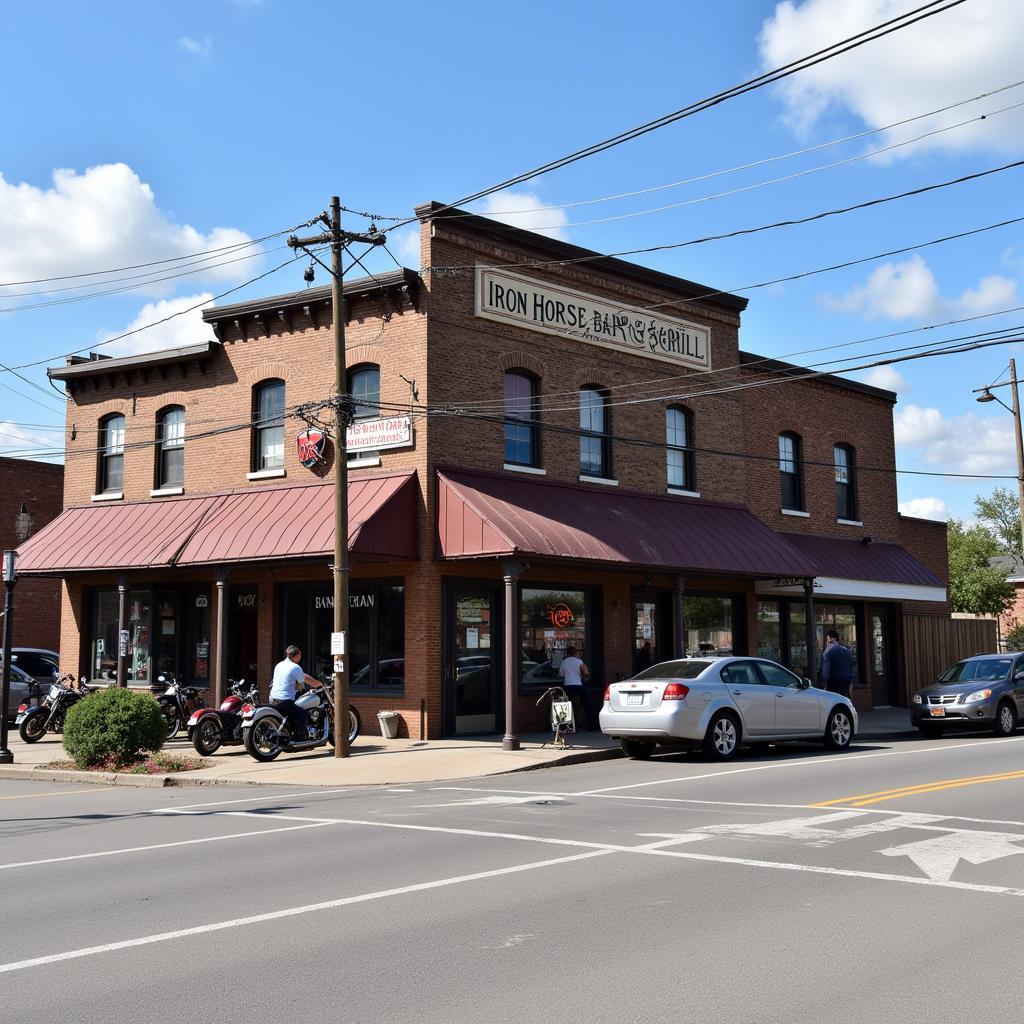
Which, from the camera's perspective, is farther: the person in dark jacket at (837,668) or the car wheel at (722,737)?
the person in dark jacket at (837,668)

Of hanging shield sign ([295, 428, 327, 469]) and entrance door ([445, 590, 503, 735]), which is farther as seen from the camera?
hanging shield sign ([295, 428, 327, 469])

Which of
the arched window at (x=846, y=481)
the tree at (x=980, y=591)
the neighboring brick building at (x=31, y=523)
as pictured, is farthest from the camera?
the tree at (x=980, y=591)

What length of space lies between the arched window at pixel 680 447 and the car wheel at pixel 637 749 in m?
7.93

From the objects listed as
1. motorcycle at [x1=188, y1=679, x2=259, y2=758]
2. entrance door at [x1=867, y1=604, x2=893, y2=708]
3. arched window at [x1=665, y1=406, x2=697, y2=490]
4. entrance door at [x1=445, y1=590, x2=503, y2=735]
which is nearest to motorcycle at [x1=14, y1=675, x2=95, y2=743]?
motorcycle at [x1=188, y1=679, x2=259, y2=758]

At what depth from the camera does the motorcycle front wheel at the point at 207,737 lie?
18375 millimetres

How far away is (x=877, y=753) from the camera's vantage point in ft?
60.0

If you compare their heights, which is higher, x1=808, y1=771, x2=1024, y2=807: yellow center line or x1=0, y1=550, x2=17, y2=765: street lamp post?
x1=0, y1=550, x2=17, y2=765: street lamp post

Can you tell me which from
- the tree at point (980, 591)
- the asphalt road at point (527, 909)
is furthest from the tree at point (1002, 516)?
the asphalt road at point (527, 909)

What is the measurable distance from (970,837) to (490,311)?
45.1ft

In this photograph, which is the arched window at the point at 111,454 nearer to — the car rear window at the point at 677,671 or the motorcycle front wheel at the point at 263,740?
the motorcycle front wheel at the point at 263,740

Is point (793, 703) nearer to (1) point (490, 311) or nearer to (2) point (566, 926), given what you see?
(1) point (490, 311)

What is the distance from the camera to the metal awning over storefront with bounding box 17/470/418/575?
19.5 m

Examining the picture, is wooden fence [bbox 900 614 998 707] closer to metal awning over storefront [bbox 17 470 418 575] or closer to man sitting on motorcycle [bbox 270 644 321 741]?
metal awning over storefront [bbox 17 470 418 575]

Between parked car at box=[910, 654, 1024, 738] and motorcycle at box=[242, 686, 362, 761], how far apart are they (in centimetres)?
1083
